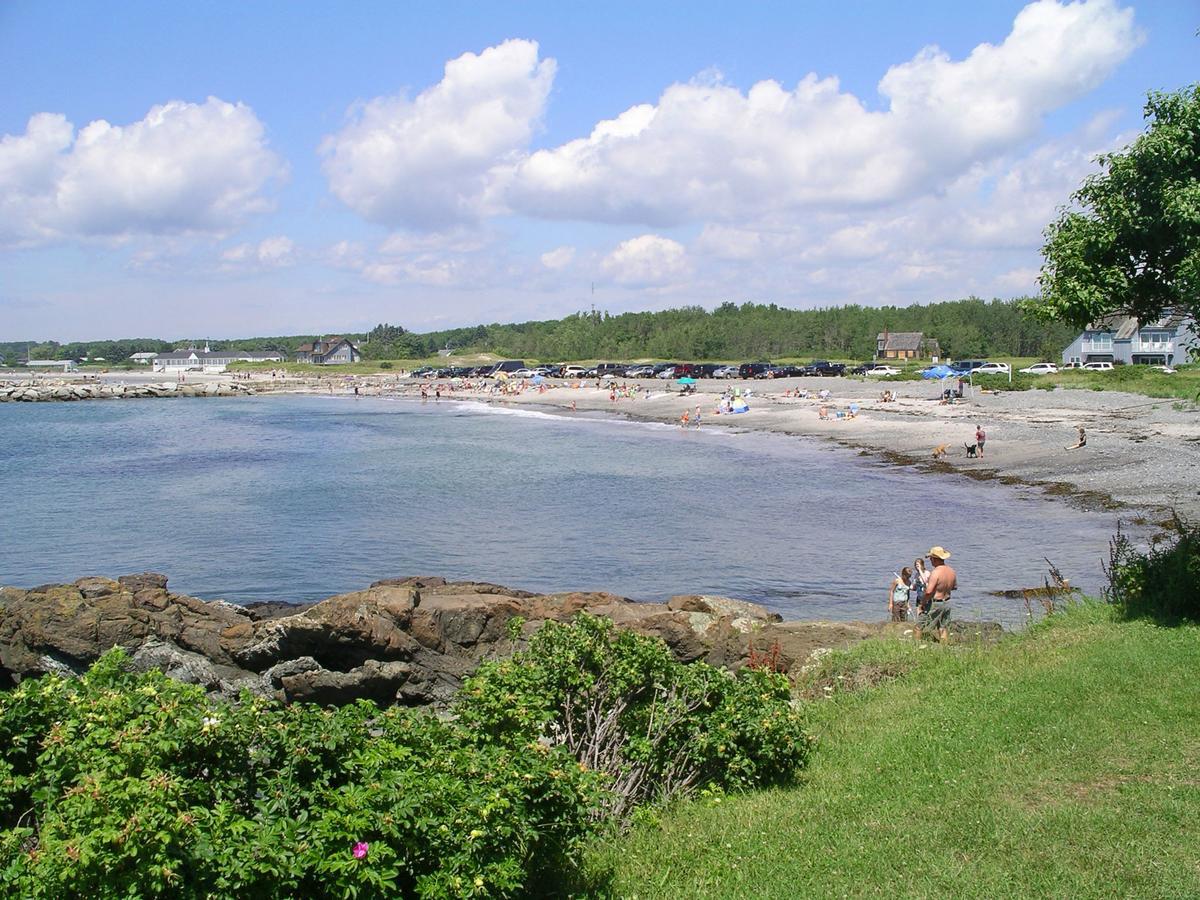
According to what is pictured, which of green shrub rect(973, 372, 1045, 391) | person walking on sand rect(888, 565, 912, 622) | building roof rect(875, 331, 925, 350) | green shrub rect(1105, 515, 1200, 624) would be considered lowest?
person walking on sand rect(888, 565, 912, 622)

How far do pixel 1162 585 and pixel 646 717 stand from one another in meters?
7.98

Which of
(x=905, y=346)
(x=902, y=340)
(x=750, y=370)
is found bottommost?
(x=750, y=370)

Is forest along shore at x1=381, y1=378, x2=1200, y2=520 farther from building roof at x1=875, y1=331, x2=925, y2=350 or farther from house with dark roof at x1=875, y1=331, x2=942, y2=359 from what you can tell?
building roof at x1=875, y1=331, x2=925, y2=350

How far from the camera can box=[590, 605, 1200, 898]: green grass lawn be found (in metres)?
6.36

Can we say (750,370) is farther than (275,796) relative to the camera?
Yes

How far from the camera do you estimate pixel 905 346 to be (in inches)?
5231

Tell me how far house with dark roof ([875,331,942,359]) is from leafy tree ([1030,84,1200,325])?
120m

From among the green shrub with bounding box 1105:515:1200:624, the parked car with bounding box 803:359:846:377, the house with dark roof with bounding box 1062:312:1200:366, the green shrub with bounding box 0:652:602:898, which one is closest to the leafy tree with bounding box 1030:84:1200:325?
the green shrub with bounding box 1105:515:1200:624

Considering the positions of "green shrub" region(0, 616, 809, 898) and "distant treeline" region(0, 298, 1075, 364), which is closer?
"green shrub" region(0, 616, 809, 898)

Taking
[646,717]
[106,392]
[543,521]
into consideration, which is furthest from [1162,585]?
[106,392]

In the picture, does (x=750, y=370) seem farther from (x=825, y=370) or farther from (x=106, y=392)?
(x=106, y=392)

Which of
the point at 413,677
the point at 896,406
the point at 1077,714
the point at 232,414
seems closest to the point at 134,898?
the point at 1077,714

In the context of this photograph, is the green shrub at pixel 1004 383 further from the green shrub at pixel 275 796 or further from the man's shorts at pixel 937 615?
the green shrub at pixel 275 796

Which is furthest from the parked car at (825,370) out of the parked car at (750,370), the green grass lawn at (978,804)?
the green grass lawn at (978,804)
